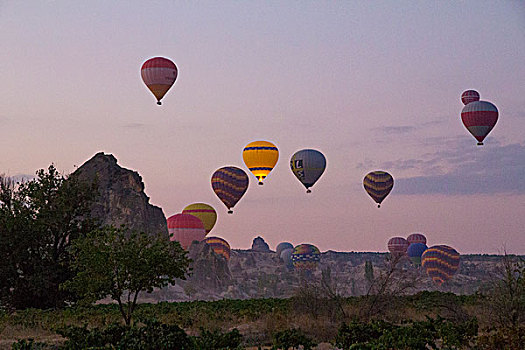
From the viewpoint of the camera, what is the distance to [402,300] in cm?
3428

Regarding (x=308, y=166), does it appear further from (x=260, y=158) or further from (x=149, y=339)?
(x=149, y=339)

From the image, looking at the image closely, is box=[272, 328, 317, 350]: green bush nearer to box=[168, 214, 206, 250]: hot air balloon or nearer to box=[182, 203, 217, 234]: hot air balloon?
box=[168, 214, 206, 250]: hot air balloon

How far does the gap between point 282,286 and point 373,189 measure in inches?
2805

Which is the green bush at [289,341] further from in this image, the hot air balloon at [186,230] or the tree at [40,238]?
the hot air balloon at [186,230]

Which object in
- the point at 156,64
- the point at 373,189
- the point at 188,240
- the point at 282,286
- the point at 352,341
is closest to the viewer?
the point at 352,341

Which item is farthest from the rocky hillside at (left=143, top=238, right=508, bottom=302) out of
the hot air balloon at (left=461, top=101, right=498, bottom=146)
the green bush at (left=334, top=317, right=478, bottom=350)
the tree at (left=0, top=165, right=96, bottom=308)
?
the green bush at (left=334, top=317, right=478, bottom=350)

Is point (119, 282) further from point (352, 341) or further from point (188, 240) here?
point (188, 240)

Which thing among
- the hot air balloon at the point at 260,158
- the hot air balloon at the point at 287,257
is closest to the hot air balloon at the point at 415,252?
the hot air balloon at the point at 287,257

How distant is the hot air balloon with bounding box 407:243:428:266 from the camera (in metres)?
127

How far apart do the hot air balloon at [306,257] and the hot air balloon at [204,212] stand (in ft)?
118

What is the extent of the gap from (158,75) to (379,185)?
119 ft

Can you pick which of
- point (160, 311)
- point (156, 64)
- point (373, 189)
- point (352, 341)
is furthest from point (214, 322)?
point (373, 189)

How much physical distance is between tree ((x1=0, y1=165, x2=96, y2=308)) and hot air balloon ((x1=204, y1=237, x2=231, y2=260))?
9362 centimetres

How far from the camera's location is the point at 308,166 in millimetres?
76500
